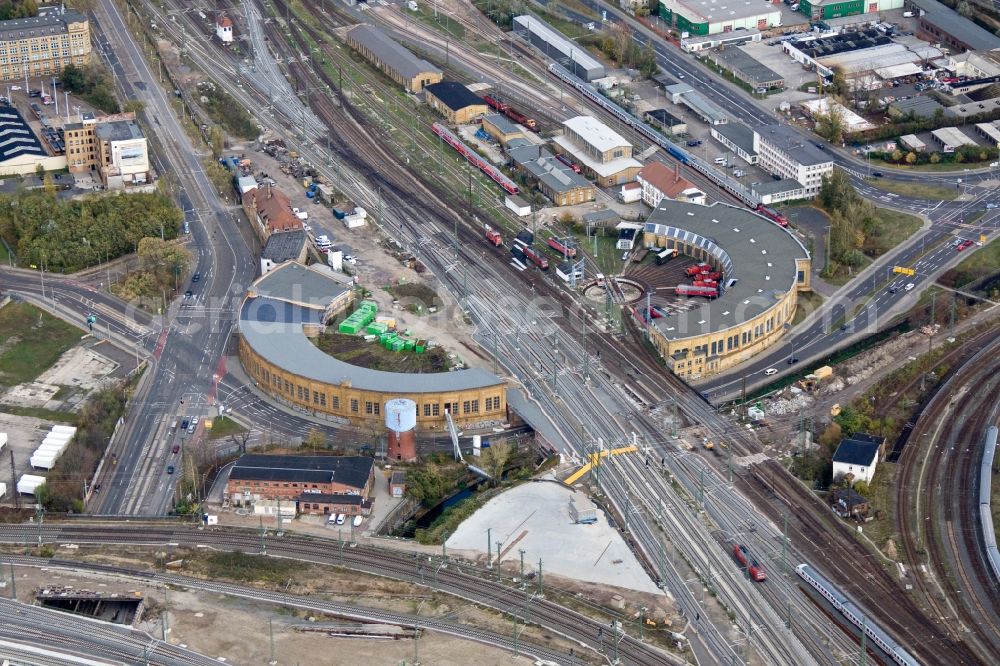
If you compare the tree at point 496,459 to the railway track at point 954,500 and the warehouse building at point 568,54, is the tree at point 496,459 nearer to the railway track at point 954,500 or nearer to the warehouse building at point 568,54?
the railway track at point 954,500

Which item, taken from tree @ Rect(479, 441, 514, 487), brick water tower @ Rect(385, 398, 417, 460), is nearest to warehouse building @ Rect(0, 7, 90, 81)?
brick water tower @ Rect(385, 398, 417, 460)

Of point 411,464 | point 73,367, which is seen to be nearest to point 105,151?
point 73,367

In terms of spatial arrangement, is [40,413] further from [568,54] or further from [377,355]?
[568,54]

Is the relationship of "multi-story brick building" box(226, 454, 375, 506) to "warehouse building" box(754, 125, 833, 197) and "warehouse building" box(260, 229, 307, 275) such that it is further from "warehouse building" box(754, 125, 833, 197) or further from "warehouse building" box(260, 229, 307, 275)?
"warehouse building" box(754, 125, 833, 197)

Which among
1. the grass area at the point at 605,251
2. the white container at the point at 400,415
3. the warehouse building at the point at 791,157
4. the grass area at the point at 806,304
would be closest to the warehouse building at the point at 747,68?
the warehouse building at the point at 791,157

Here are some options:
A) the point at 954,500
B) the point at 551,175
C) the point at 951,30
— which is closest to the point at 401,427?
the point at 954,500

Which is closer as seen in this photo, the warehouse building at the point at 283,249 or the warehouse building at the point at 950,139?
the warehouse building at the point at 283,249
